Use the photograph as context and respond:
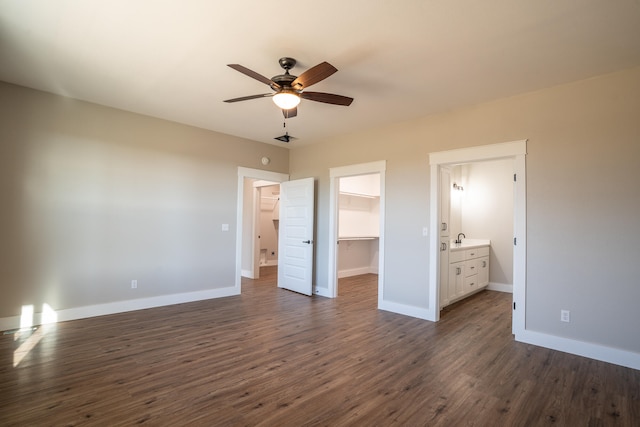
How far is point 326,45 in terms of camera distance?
262 centimetres

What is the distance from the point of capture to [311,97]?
2.91m

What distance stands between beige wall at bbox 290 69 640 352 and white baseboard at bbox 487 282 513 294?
290 cm

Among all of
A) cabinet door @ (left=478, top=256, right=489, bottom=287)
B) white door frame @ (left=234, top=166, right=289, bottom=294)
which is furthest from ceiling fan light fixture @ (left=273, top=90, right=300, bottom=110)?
Answer: cabinet door @ (left=478, top=256, right=489, bottom=287)

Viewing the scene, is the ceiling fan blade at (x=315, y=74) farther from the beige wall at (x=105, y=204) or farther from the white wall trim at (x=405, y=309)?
the white wall trim at (x=405, y=309)

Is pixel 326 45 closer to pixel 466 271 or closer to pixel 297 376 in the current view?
pixel 297 376

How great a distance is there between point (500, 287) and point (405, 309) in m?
2.89

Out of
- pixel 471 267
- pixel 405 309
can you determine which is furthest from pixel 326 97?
pixel 471 267

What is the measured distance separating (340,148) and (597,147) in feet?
11.1

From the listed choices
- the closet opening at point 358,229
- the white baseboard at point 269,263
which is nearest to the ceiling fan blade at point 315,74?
the closet opening at point 358,229

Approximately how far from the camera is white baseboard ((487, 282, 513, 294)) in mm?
5922

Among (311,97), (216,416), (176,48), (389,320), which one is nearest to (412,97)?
(311,97)

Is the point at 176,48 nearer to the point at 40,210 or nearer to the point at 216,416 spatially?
the point at 40,210

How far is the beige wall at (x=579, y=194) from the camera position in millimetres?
2896

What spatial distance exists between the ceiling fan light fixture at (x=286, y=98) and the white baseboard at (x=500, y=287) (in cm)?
550
